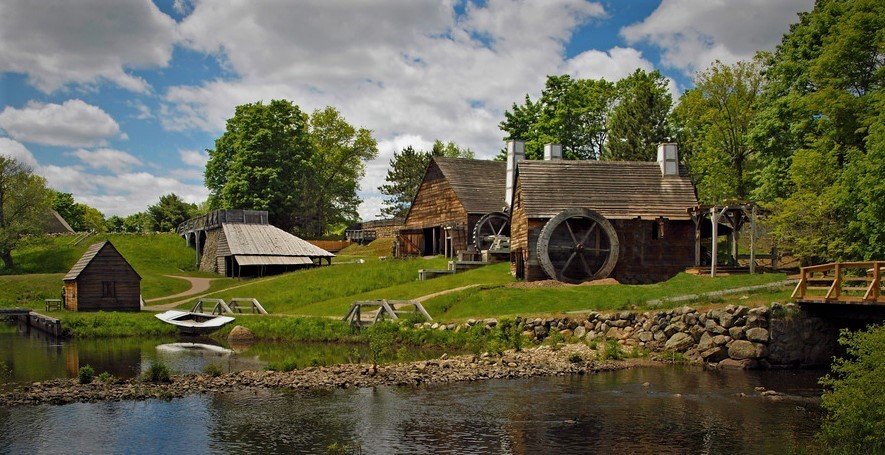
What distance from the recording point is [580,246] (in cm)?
3919

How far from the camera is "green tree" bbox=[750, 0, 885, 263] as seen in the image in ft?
103

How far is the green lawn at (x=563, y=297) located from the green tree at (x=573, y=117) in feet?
106

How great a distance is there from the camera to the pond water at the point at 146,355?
83.8 ft

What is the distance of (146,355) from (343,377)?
426 inches

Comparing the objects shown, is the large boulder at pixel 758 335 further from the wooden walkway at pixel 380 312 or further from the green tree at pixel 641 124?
the green tree at pixel 641 124

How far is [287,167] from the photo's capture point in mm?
77062

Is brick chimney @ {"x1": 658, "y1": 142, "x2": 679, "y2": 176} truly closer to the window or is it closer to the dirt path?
the dirt path

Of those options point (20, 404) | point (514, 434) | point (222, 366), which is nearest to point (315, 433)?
point (514, 434)

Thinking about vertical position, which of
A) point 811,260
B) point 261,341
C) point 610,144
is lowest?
point 261,341

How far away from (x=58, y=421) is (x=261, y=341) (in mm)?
17352

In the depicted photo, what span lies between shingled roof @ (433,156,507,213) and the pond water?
22734 millimetres

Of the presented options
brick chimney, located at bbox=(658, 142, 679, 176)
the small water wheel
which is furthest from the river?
the small water wheel

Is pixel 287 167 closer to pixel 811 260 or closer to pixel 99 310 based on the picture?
pixel 99 310

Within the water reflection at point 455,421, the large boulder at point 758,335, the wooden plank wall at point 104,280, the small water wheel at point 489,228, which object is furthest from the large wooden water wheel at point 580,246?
the wooden plank wall at point 104,280
